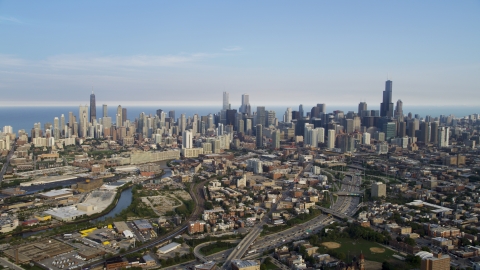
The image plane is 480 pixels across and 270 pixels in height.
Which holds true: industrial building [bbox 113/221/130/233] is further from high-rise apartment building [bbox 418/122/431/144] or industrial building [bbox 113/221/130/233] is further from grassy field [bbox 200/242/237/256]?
high-rise apartment building [bbox 418/122/431/144]

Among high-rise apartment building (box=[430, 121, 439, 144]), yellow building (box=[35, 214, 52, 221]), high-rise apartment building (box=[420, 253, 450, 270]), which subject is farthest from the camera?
high-rise apartment building (box=[430, 121, 439, 144])

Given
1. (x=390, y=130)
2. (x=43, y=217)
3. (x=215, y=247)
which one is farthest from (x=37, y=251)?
(x=390, y=130)

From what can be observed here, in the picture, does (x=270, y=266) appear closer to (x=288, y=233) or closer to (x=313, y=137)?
(x=288, y=233)

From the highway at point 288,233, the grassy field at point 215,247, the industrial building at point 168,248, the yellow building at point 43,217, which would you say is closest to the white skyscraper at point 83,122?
the yellow building at point 43,217

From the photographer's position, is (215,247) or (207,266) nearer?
(207,266)

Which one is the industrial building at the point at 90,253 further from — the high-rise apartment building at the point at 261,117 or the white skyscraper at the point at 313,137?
the high-rise apartment building at the point at 261,117

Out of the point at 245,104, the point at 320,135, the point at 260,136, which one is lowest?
the point at 260,136

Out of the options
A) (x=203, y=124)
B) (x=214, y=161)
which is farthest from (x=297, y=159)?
(x=203, y=124)

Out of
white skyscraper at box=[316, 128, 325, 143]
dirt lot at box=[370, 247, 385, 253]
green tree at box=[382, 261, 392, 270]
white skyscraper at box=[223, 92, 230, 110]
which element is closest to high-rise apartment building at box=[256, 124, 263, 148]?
white skyscraper at box=[316, 128, 325, 143]
